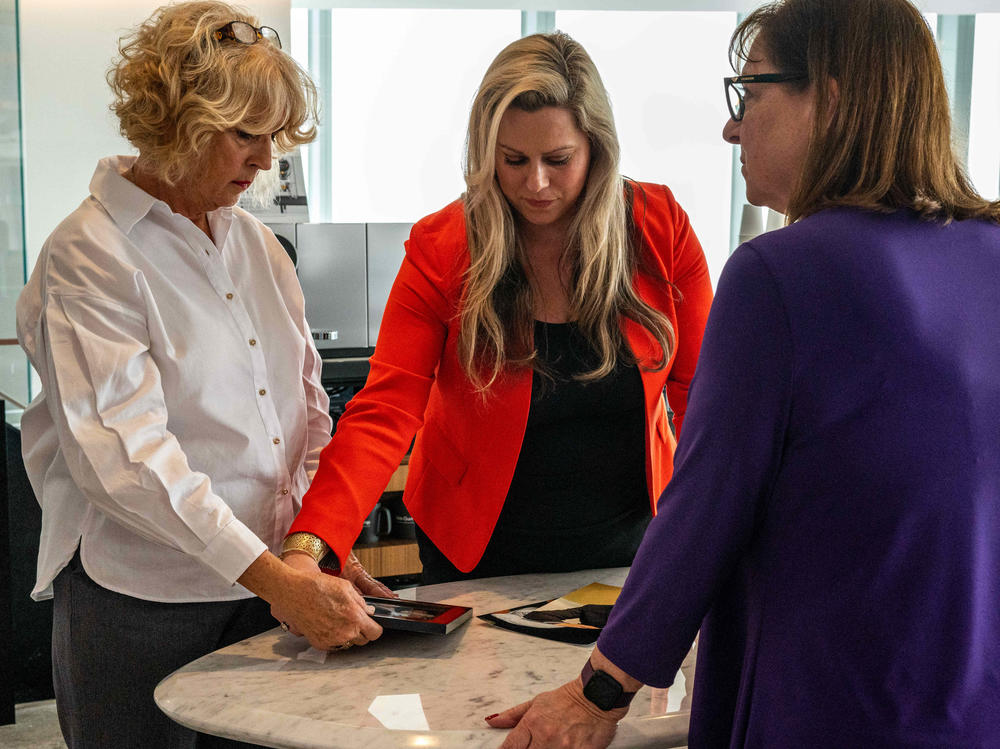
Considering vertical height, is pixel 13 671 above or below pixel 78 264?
below

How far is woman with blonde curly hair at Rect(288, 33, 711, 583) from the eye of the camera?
1.72m

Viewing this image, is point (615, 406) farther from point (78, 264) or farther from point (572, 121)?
point (78, 264)

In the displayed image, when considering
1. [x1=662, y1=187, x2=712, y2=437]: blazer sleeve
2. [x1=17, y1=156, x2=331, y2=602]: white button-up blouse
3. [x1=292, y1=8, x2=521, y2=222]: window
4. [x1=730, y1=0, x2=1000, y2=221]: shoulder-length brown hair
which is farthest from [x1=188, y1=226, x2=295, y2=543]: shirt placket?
[x1=292, y1=8, x2=521, y2=222]: window

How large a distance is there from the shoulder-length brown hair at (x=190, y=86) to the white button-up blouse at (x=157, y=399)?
86mm

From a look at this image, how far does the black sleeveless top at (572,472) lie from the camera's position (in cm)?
174

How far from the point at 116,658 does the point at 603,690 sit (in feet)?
2.45

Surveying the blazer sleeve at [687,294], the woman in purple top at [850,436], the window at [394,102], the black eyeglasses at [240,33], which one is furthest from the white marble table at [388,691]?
the window at [394,102]

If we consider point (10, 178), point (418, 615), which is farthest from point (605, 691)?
point (10, 178)

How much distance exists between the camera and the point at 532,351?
68.4 inches

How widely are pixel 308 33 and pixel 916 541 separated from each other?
18.1ft

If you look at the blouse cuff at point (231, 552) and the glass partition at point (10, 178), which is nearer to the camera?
the blouse cuff at point (231, 552)

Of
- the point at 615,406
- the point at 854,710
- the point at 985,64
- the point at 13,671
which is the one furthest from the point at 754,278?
the point at 985,64

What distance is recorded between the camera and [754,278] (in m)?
0.95

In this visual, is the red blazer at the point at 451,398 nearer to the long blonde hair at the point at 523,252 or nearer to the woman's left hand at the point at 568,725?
the long blonde hair at the point at 523,252
